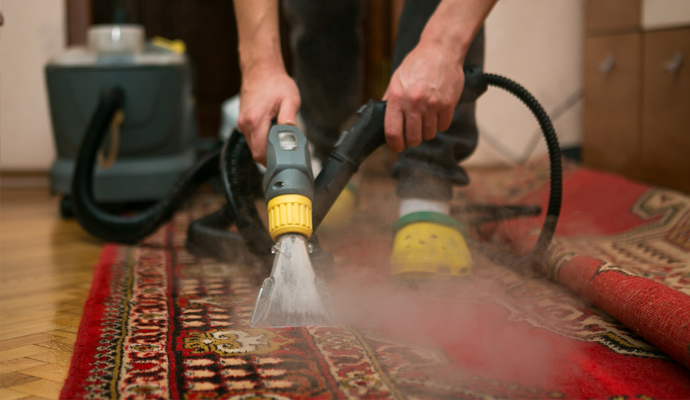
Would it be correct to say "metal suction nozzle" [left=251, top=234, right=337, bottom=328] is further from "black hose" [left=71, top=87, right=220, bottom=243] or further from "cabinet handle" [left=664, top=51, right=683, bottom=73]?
"cabinet handle" [left=664, top=51, right=683, bottom=73]

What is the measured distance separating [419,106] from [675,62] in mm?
1027

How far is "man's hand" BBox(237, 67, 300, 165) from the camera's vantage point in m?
0.71

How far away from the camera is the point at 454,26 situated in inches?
28.5

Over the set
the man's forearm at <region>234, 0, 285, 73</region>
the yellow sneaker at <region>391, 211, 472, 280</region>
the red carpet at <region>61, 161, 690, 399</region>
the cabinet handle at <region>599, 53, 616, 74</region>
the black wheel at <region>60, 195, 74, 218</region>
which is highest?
the man's forearm at <region>234, 0, 285, 73</region>

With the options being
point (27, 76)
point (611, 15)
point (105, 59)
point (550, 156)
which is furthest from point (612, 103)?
point (27, 76)

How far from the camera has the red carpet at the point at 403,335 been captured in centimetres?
51

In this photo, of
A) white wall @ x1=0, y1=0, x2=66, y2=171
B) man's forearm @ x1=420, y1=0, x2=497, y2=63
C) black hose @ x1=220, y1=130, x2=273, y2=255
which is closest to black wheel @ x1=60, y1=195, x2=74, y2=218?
white wall @ x1=0, y1=0, x2=66, y2=171

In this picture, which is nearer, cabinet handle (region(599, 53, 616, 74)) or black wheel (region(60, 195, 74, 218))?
black wheel (region(60, 195, 74, 218))

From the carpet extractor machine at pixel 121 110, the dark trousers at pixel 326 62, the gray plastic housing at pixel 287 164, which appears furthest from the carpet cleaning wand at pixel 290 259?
the carpet extractor machine at pixel 121 110

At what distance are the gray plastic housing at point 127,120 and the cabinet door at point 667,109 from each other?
1.17m

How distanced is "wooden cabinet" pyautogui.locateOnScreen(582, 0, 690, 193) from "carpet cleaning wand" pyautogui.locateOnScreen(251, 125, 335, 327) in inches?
45.6

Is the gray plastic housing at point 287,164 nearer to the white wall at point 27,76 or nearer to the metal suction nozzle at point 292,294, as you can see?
the metal suction nozzle at point 292,294

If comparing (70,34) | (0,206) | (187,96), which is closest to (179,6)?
(70,34)

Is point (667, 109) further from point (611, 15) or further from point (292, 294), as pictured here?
point (292, 294)
